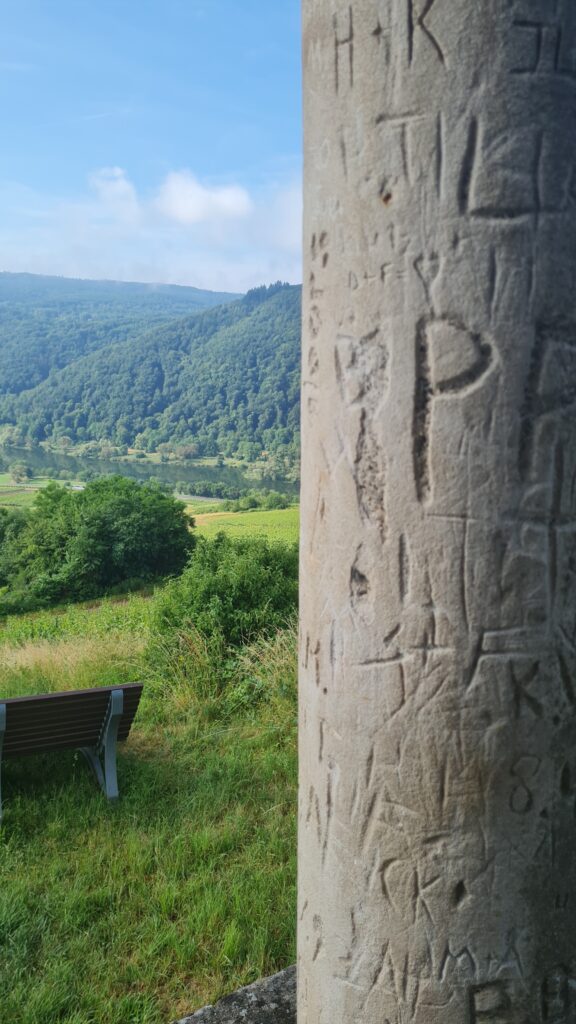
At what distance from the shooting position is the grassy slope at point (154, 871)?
3.08 m

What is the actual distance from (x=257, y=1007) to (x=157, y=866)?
1.57m

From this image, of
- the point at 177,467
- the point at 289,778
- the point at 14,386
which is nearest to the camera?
→ the point at 289,778

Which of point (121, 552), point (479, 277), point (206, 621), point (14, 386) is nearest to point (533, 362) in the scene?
point (479, 277)

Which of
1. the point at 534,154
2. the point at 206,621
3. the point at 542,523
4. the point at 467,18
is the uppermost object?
the point at 467,18

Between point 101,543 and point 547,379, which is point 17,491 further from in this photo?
point 547,379

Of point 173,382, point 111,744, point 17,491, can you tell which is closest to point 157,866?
point 111,744

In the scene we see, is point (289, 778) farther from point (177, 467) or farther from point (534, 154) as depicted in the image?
point (177, 467)

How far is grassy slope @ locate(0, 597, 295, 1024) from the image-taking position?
3084mm

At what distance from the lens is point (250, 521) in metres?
28.2

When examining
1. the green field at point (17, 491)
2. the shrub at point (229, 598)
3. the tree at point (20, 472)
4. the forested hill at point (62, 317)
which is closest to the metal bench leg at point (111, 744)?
the shrub at point (229, 598)

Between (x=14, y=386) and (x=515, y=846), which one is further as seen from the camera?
(x=14, y=386)

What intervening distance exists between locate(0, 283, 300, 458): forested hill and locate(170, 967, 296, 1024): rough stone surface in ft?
140

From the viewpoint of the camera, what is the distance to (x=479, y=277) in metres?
1.51

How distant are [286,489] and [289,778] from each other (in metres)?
33.9
